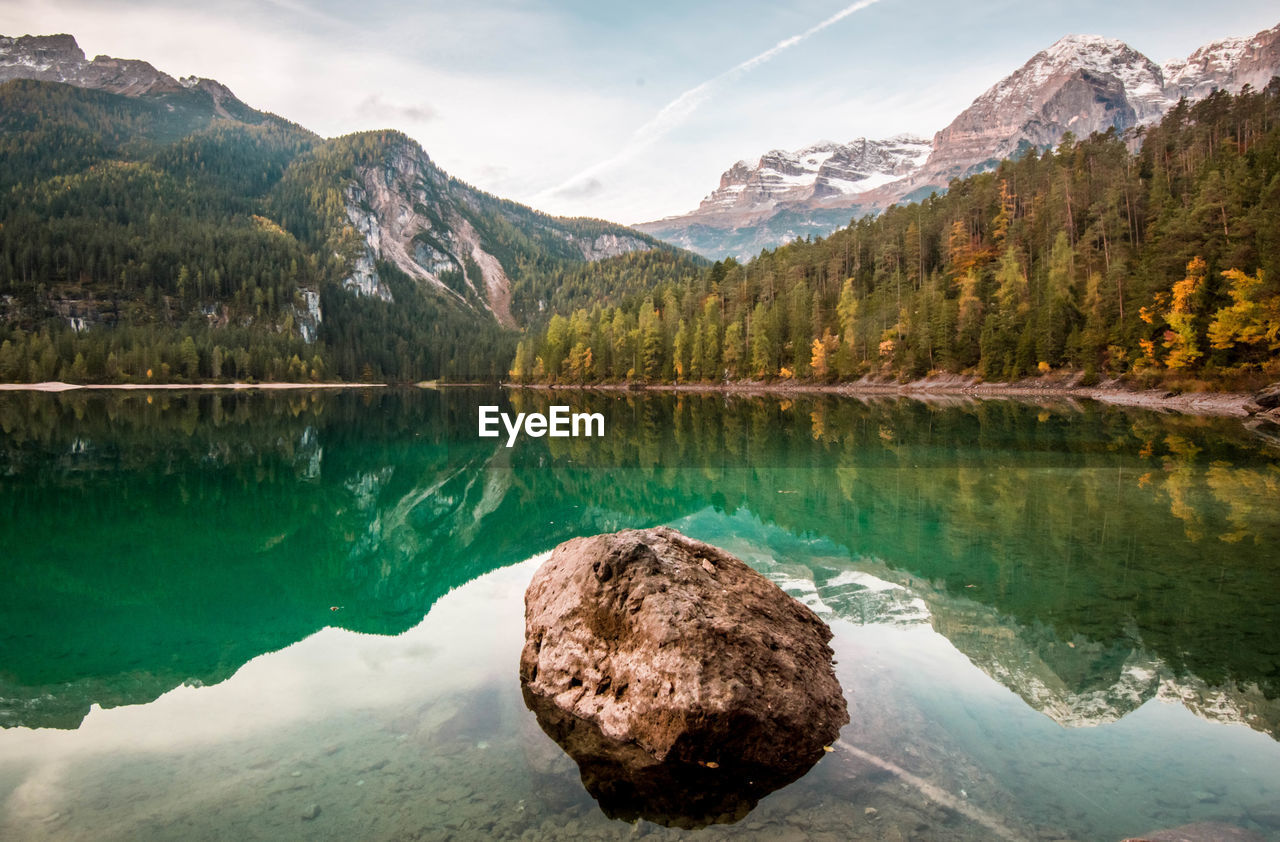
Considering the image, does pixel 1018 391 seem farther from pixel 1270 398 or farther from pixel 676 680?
pixel 676 680

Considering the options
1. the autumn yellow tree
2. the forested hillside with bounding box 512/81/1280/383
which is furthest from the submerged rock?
the autumn yellow tree

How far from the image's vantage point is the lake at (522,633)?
571 cm

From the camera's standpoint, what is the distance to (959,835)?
205 inches

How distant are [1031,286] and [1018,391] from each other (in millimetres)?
16289

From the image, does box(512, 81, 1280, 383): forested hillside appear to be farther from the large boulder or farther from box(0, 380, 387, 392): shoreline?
box(0, 380, 387, 392): shoreline

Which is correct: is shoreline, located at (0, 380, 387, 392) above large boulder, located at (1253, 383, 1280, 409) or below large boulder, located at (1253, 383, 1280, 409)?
below

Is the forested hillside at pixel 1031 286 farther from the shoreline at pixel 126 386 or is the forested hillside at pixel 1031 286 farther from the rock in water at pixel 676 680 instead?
the shoreline at pixel 126 386

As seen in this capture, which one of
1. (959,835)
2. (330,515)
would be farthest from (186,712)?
(330,515)

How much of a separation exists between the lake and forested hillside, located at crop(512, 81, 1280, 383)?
35280mm

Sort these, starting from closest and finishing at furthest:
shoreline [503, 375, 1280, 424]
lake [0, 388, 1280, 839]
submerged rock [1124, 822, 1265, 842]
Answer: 1. submerged rock [1124, 822, 1265, 842]
2. lake [0, 388, 1280, 839]
3. shoreline [503, 375, 1280, 424]

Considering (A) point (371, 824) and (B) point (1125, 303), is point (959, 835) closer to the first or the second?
(A) point (371, 824)

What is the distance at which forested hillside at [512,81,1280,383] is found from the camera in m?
49.8

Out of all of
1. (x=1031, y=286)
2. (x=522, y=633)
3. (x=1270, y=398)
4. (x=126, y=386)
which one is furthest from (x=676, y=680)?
(x=126, y=386)

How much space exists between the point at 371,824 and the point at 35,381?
157385 millimetres
